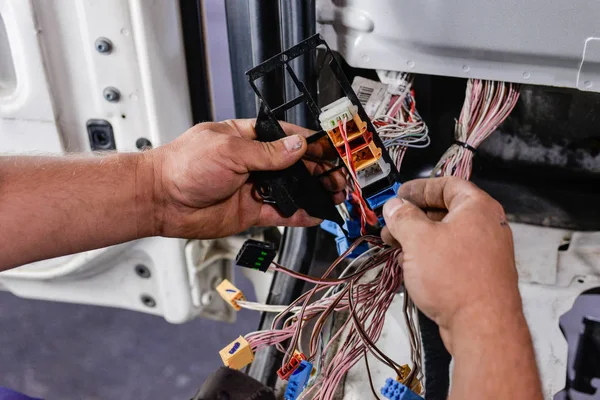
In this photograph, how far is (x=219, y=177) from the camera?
3.20 feet

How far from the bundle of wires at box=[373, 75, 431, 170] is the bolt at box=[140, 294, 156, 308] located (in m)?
0.71

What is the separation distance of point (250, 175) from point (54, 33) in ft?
1.61

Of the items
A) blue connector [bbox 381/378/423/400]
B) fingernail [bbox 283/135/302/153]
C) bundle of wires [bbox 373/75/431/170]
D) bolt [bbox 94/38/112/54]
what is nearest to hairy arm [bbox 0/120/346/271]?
fingernail [bbox 283/135/302/153]

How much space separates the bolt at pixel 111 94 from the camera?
3.92ft

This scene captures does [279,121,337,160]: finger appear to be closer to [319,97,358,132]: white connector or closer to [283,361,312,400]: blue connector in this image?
[319,97,358,132]: white connector

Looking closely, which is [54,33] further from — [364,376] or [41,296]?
[364,376]

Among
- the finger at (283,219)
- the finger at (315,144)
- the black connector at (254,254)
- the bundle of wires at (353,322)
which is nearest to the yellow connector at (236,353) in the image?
the bundle of wires at (353,322)

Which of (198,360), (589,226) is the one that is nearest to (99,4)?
(589,226)

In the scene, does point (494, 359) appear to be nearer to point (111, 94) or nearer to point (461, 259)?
point (461, 259)

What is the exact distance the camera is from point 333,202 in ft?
Answer: 3.36

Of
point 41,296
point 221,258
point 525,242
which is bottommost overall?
point 41,296

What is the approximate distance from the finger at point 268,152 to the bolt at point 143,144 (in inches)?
14.4

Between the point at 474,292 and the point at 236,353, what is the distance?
44 centimetres

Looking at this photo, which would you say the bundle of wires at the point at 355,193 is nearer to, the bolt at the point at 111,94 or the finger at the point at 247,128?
the finger at the point at 247,128
